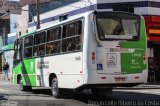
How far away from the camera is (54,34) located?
18.2m

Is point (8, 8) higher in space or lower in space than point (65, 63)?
higher

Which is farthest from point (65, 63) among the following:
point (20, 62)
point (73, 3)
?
point (73, 3)

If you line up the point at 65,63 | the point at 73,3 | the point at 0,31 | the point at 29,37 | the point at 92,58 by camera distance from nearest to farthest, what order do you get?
the point at 92,58
the point at 65,63
the point at 29,37
the point at 73,3
the point at 0,31

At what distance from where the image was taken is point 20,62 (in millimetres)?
23078

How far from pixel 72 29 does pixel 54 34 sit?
195 centimetres

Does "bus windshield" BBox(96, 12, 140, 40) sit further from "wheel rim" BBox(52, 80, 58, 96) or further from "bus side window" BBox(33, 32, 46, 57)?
"bus side window" BBox(33, 32, 46, 57)

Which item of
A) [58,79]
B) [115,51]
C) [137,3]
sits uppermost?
[137,3]

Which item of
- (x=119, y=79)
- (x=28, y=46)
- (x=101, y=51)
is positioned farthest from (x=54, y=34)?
(x=119, y=79)

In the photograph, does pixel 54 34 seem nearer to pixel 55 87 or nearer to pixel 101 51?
pixel 55 87

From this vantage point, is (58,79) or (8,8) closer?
(58,79)

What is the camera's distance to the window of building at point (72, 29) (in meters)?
15.8

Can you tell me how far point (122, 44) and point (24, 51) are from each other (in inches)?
325

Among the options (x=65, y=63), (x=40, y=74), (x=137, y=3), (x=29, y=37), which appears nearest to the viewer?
(x=65, y=63)

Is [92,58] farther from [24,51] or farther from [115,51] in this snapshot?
[24,51]
